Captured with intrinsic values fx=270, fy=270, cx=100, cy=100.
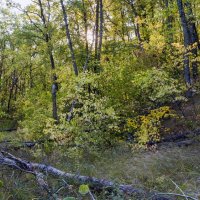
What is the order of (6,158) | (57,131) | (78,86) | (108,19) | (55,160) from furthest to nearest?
(108,19), (78,86), (57,131), (55,160), (6,158)

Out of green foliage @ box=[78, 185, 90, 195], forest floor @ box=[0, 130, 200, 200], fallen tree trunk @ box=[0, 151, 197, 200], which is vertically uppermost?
green foliage @ box=[78, 185, 90, 195]

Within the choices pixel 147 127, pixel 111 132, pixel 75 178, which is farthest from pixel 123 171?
pixel 111 132

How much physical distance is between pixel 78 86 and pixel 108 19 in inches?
440

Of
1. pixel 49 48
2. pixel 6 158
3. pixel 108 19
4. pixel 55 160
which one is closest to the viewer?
pixel 6 158

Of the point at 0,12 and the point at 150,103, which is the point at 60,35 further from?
Result: the point at 0,12

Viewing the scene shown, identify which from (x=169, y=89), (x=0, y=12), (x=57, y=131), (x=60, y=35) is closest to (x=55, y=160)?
(x=57, y=131)

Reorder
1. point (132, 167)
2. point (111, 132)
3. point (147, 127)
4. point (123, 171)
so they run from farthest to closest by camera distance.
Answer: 1. point (111, 132)
2. point (147, 127)
3. point (132, 167)
4. point (123, 171)

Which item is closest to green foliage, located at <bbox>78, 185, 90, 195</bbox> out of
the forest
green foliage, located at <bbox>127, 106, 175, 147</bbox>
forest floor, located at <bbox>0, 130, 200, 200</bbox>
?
the forest

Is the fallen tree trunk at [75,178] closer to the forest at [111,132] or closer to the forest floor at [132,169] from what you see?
the forest at [111,132]

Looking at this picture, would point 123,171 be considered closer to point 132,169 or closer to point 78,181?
point 132,169

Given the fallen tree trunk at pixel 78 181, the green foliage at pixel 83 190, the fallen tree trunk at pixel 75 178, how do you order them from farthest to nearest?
1. the fallen tree trunk at pixel 75 178
2. the fallen tree trunk at pixel 78 181
3. the green foliage at pixel 83 190

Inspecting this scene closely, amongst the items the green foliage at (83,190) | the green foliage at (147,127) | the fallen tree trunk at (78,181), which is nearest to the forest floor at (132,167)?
the fallen tree trunk at (78,181)

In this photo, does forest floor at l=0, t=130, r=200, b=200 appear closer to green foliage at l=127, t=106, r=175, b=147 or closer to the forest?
the forest

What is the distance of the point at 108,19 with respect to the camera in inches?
763
